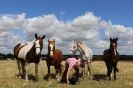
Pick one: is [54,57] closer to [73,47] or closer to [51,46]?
[51,46]

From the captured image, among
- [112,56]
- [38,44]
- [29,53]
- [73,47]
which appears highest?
[38,44]

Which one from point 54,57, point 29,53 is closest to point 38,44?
point 29,53

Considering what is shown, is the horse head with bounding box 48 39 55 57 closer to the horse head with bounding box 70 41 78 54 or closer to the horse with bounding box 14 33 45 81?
the horse with bounding box 14 33 45 81

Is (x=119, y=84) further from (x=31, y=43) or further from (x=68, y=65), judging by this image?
(x=31, y=43)

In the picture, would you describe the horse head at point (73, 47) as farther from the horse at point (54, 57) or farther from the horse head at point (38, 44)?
the horse head at point (38, 44)

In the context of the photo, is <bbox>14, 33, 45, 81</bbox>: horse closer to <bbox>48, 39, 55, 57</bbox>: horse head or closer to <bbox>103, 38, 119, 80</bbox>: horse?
<bbox>48, 39, 55, 57</bbox>: horse head

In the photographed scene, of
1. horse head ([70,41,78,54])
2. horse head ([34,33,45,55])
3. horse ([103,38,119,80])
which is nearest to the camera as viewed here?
horse head ([34,33,45,55])

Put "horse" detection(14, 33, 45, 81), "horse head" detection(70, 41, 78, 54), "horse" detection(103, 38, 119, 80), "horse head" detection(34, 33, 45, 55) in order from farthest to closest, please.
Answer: "horse head" detection(70, 41, 78, 54) → "horse" detection(103, 38, 119, 80) → "horse" detection(14, 33, 45, 81) → "horse head" detection(34, 33, 45, 55)

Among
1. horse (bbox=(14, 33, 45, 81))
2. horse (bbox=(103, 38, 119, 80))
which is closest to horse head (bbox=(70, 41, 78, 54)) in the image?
horse (bbox=(103, 38, 119, 80))

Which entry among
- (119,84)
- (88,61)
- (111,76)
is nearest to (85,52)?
(88,61)

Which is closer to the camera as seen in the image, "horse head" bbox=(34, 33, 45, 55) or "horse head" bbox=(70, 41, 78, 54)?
"horse head" bbox=(34, 33, 45, 55)

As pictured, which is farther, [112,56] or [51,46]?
[112,56]

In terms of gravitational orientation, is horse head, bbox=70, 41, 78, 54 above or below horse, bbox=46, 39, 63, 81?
above

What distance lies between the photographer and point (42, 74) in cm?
2731
